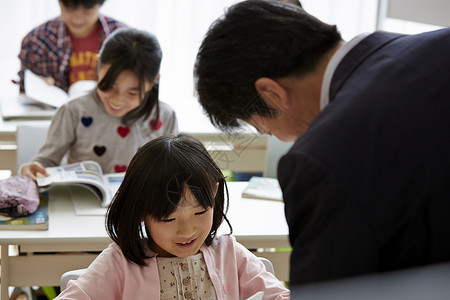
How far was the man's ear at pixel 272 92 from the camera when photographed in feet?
3.20

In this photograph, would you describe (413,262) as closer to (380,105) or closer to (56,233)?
(380,105)

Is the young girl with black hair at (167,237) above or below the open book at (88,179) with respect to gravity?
above

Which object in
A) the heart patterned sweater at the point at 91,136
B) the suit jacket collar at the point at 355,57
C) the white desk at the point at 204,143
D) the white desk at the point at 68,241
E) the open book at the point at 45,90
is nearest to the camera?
the suit jacket collar at the point at 355,57

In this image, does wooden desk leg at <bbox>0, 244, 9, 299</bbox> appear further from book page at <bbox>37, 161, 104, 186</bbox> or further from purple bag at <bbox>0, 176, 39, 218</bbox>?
book page at <bbox>37, 161, 104, 186</bbox>

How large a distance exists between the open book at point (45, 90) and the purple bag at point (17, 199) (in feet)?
3.22

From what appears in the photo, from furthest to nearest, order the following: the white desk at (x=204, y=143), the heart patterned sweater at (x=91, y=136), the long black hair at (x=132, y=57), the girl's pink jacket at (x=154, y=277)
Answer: the white desk at (x=204, y=143) < the heart patterned sweater at (x=91, y=136) < the long black hair at (x=132, y=57) < the girl's pink jacket at (x=154, y=277)

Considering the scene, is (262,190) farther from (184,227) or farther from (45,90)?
(45,90)

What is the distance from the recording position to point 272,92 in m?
0.99

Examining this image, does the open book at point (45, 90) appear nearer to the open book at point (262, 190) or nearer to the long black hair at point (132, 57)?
the long black hair at point (132, 57)

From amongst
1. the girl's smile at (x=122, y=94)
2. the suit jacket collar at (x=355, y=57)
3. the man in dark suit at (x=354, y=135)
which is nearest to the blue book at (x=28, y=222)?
the girl's smile at (x=122, y=94)

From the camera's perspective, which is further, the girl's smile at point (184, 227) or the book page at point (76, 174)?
the book page at point (76, 174)

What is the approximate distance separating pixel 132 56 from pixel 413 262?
5.05 feet

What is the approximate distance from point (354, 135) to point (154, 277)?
718 mm

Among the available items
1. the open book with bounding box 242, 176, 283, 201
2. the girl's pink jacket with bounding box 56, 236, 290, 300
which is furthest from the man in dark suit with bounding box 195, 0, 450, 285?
the open book with bounding box 242, 176, 283, 201
